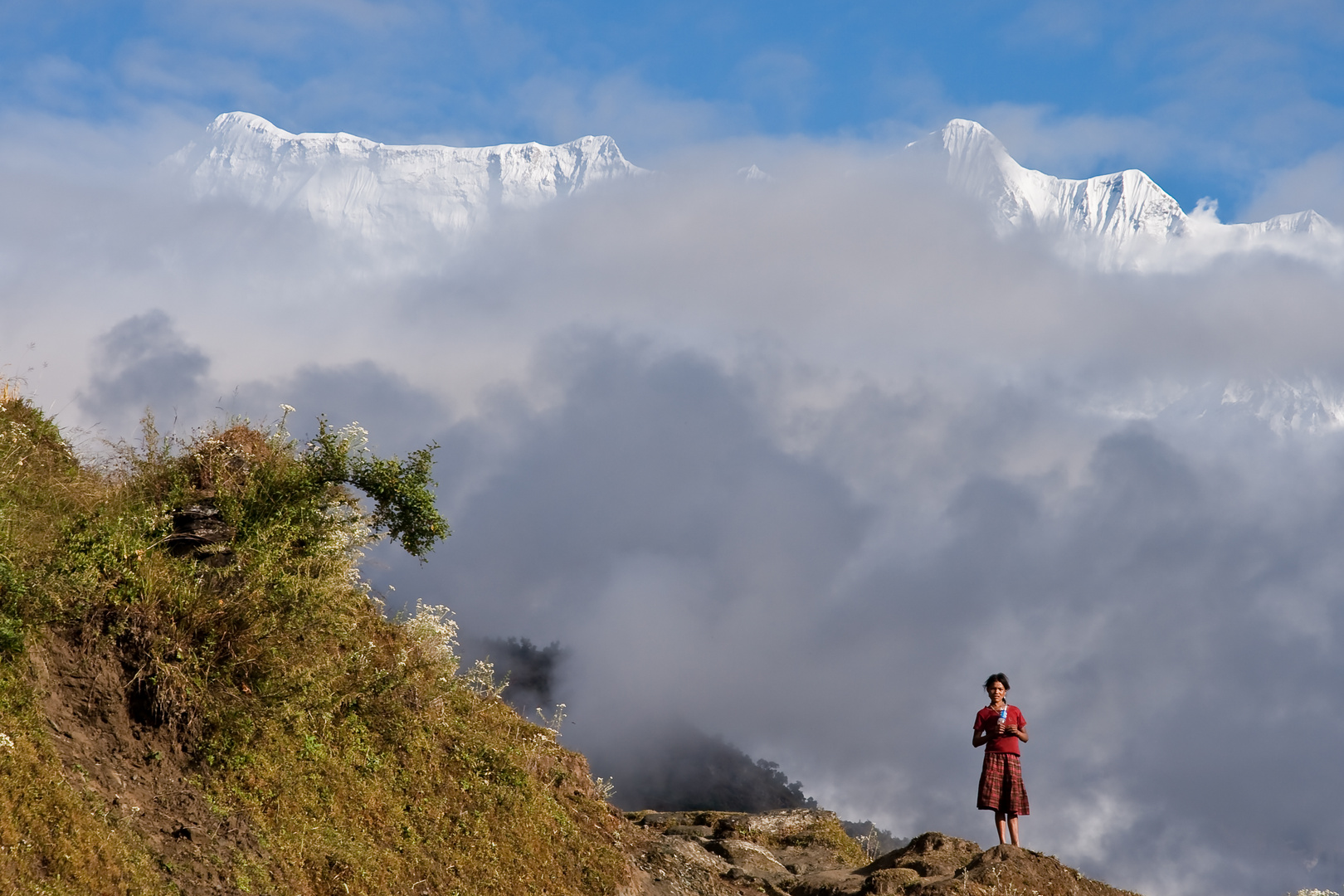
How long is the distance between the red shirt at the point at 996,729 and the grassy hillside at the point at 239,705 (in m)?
5.32

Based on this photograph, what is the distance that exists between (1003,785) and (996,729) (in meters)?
0.79

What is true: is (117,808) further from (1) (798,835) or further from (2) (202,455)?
(1) (798,835)

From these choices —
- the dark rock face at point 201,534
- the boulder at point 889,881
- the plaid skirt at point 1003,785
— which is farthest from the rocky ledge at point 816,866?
the dark rock face at point 201,534

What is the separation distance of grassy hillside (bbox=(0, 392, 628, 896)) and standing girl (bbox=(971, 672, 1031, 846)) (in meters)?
5.20

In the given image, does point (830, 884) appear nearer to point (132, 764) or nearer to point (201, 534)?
point (132, 764)

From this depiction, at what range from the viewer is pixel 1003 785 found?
13.9 m

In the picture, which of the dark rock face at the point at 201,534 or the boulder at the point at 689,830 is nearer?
the dark rock face at the point at 201,534

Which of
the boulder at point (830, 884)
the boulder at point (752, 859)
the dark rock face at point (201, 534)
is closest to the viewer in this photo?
the dark rock face at point (201, 534)

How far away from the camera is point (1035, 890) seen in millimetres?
12438

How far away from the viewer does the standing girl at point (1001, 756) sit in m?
13.9

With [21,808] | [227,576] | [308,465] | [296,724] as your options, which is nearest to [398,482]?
[308,465]

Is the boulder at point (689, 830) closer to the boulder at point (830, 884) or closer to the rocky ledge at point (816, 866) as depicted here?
the rocky ledge at point (816, 866)

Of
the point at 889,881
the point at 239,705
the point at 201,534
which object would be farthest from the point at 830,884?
the point at 201,534

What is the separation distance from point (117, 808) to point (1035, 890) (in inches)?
408
